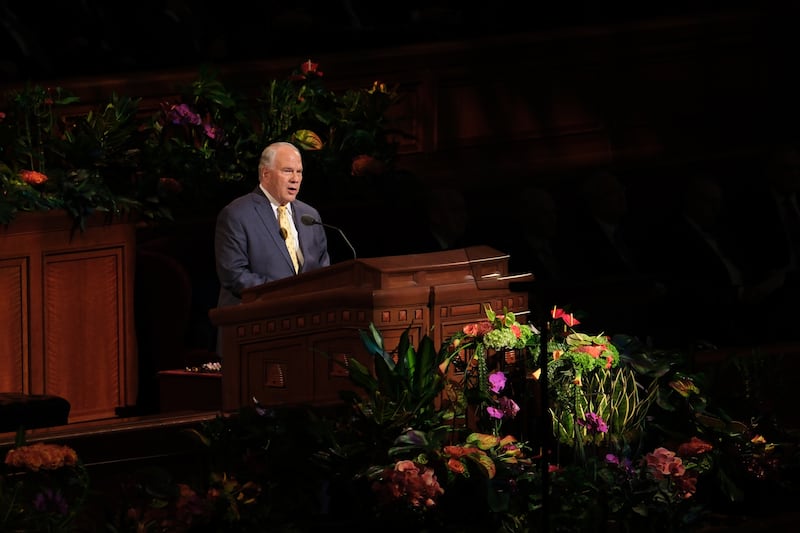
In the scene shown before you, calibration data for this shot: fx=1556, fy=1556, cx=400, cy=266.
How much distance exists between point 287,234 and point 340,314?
1310 mm

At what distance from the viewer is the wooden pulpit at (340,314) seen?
4164mm

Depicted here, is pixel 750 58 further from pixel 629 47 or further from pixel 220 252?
pixel 220 252

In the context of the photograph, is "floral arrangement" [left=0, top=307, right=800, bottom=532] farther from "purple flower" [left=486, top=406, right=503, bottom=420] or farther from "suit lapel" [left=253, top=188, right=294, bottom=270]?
"suit lapel" [left=253, top=188, right=294, bottom=270]

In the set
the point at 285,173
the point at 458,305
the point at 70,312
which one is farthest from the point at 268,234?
the point at 458,305

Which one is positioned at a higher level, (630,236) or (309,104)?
(309,104)

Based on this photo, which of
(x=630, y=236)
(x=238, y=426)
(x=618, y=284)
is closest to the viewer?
(x=618, y=284)

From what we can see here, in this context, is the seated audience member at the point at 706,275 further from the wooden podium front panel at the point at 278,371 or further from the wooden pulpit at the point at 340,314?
the wooden podium front panel at the point at 278,371

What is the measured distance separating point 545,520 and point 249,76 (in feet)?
14.0

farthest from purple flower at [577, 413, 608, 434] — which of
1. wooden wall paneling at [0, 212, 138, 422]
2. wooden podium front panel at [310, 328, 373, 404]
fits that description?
wooden wall paneling at [0, 212, 138, 422]

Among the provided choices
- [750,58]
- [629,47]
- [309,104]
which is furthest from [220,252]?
[750,58]

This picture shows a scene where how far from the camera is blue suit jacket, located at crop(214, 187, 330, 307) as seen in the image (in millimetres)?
5297

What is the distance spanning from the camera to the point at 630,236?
636 centimetres

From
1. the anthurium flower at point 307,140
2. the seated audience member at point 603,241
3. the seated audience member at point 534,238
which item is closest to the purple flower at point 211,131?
the anthurium flower at point 307,140

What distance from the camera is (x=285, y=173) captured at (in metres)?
5.42
